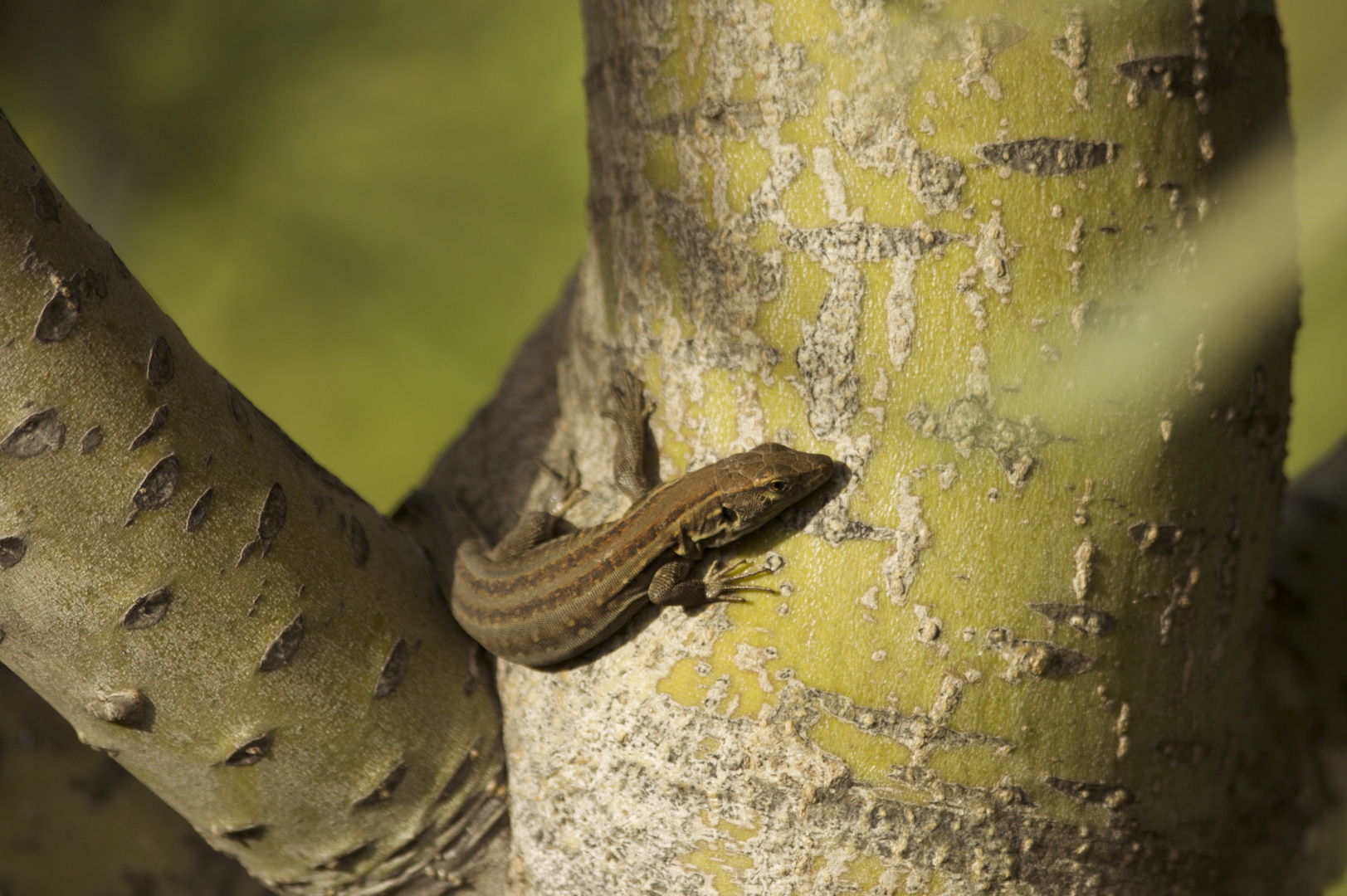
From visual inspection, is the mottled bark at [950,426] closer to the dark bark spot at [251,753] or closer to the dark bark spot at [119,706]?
the dark bark spot at [251,753]

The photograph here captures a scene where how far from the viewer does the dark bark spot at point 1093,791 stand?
5.21 ft

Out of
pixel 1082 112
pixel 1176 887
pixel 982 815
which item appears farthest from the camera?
pixel 1176 887

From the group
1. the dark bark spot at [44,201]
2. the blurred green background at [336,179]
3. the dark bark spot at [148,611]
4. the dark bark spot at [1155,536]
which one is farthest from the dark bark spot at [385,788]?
the blurred green background at [336,179]

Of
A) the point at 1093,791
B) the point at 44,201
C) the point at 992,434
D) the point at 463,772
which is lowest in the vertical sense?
the point at 1093,791

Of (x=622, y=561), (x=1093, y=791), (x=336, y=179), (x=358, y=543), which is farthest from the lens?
(x=336, y=179)

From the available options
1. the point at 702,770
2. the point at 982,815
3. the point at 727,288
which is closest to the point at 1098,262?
Result: the point at 727,288

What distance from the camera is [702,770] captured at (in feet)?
5.32

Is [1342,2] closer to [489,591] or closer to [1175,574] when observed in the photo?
[1175,574]

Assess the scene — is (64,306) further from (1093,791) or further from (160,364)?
(1093,791)

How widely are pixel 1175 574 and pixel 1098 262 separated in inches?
23.4

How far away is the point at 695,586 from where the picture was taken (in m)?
1.75

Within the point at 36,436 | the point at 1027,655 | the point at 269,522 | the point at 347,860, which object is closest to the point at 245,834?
the point at 347,860

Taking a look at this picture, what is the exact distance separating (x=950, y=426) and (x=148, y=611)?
134 cm

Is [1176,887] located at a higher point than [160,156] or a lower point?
lower
